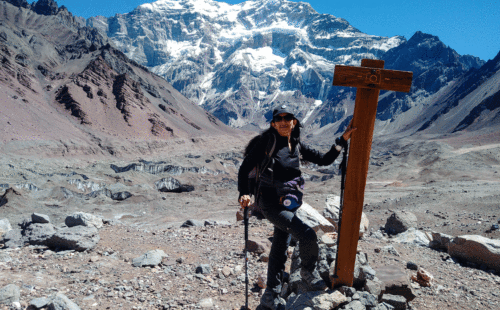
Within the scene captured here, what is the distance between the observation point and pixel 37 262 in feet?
15.6

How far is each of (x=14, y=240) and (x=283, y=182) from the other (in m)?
5.50

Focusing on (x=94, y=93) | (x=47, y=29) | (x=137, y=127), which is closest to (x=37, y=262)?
(x=137, y=127)

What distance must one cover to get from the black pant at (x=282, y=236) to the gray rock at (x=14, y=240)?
4.89 meters

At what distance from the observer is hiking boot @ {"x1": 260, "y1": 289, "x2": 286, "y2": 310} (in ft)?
10.8

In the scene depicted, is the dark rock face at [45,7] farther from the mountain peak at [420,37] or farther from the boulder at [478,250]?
the mountain peak at [420,37]

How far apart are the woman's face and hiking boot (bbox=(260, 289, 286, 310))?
1.73 meters

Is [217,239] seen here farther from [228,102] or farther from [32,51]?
[228,102]

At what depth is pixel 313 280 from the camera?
318 centimetres

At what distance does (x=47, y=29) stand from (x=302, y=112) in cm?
13027

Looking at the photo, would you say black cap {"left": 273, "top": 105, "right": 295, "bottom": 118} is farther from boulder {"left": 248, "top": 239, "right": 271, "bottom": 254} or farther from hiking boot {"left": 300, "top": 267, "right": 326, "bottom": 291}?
boulder {"left": 248, "top": 239, "right": 271, "bottom": 254}

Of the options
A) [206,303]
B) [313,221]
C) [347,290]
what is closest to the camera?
[347,290]

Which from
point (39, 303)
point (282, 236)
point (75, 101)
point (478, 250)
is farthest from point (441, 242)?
point (75, 101)

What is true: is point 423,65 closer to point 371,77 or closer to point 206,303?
point 371,77

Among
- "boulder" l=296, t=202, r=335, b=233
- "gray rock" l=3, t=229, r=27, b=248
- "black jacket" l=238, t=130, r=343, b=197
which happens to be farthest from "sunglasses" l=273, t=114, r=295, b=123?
"gray rock" l=3, t=229, r=27, b=248
